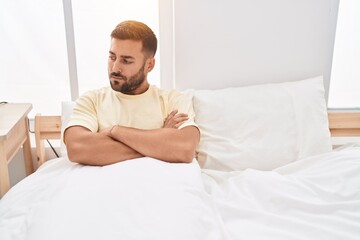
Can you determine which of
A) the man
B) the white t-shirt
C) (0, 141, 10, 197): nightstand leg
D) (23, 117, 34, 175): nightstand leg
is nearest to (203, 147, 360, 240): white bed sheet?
the man

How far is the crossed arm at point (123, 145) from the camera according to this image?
4.13ft

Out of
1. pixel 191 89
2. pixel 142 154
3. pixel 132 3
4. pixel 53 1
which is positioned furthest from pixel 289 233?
pixel 53 1

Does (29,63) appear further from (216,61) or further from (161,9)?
(216,61)

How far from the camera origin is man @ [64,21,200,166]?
1.28 metres

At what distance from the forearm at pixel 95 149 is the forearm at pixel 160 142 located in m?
0.03

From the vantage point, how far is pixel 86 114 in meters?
1.41

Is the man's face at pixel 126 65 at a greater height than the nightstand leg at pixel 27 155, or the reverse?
the man's face at pixel 126 65

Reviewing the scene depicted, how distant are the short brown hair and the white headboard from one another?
282mm

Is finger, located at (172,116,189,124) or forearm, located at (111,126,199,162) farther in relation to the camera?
finger, located at (172,116,189,124)

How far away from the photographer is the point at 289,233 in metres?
1.00

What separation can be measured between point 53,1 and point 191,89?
850mm

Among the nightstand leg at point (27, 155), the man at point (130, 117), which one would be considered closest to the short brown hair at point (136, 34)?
the man at point (130, 117)

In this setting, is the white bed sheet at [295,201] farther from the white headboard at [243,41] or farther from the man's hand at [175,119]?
the white headboard at [243,41]

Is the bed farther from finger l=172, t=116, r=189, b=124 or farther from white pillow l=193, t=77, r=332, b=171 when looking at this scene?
finger l=172, t=116, r=189, b=124
